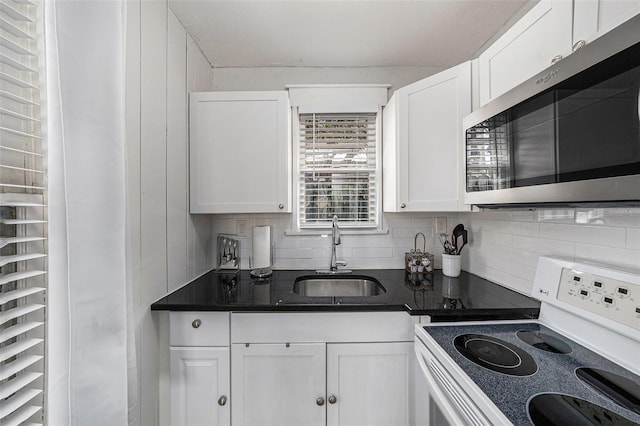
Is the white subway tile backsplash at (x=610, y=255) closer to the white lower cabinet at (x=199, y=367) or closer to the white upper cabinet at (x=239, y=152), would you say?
the white upper cabinet at (x=239, y=152)

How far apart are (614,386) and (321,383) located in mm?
1047

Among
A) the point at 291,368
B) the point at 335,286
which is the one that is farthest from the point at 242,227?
the point at 291,368

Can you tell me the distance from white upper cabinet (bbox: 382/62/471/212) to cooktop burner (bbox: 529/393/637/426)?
0.86 metres

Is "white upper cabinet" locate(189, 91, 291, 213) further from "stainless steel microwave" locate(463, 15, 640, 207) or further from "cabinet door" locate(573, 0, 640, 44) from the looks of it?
"cabinet door" locate(573, 0, 640, 44)

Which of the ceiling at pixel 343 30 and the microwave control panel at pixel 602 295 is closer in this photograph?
the microwave control panel at pixel 602 295

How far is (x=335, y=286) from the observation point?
1911 millimetres

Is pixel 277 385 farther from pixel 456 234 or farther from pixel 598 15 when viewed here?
pixel 598 15

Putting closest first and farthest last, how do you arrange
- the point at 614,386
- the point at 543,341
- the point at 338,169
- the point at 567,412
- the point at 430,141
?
the point at 567,412 → the point at 614,386 → the point at 543,341 → the point at 430,141 → the point at 338,169

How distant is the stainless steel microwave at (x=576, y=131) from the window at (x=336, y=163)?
982mm

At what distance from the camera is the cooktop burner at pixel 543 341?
0.92m

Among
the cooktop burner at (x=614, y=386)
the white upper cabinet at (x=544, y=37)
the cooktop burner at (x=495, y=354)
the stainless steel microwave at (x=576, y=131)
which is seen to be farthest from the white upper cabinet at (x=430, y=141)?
the cooktop burner at (x=614, y=386)

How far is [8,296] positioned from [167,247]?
0.73 m

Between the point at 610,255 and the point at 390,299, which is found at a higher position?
the point at 610,255

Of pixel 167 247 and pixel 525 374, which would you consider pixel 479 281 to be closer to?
pixel 525 374
